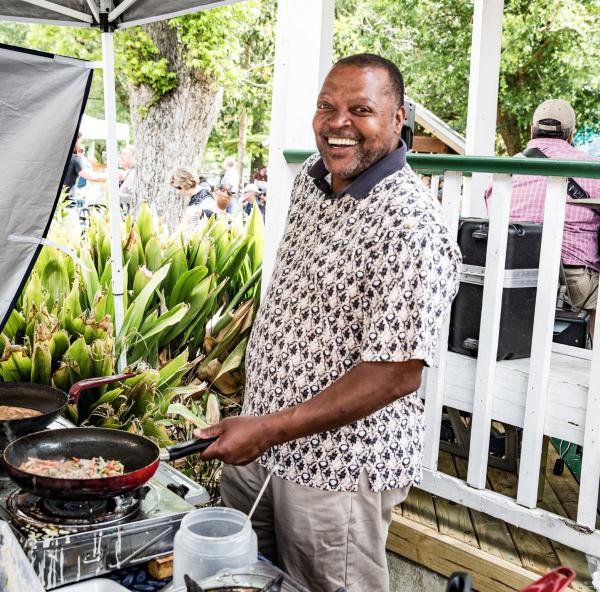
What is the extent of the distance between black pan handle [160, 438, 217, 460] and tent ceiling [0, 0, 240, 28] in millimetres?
2378

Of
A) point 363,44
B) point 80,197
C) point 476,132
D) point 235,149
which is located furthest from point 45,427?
point 235,149

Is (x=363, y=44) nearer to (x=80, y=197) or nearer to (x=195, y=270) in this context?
(x=80, y=197)

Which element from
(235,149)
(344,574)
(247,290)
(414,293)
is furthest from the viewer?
(235,149)

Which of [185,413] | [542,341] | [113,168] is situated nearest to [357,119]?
[542,341]

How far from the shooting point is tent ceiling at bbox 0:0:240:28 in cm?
370

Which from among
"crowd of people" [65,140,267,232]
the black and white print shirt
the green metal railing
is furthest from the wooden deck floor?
"crowd of people" [65,140,267,232]

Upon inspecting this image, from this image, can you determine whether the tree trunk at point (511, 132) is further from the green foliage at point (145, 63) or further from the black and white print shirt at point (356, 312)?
the black and white print shirt at point (356, 312)

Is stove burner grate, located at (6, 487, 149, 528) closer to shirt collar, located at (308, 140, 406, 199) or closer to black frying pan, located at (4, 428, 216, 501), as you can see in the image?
black frying pan, located at (4, 428, 216, 501)

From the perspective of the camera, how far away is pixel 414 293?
1.88 m

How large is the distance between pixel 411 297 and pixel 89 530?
0.91 meters

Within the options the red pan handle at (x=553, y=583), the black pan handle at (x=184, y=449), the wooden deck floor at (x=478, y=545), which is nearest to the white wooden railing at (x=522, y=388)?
the wooden deck floor at (x=478, y=545)

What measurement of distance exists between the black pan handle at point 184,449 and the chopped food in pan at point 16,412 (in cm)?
58

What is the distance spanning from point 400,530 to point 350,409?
1.97 meters

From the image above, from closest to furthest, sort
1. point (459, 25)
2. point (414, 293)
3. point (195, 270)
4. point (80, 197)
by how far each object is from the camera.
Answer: point (414, 293)
point (195, 270)
point (80, 197)
point (459, 25)
